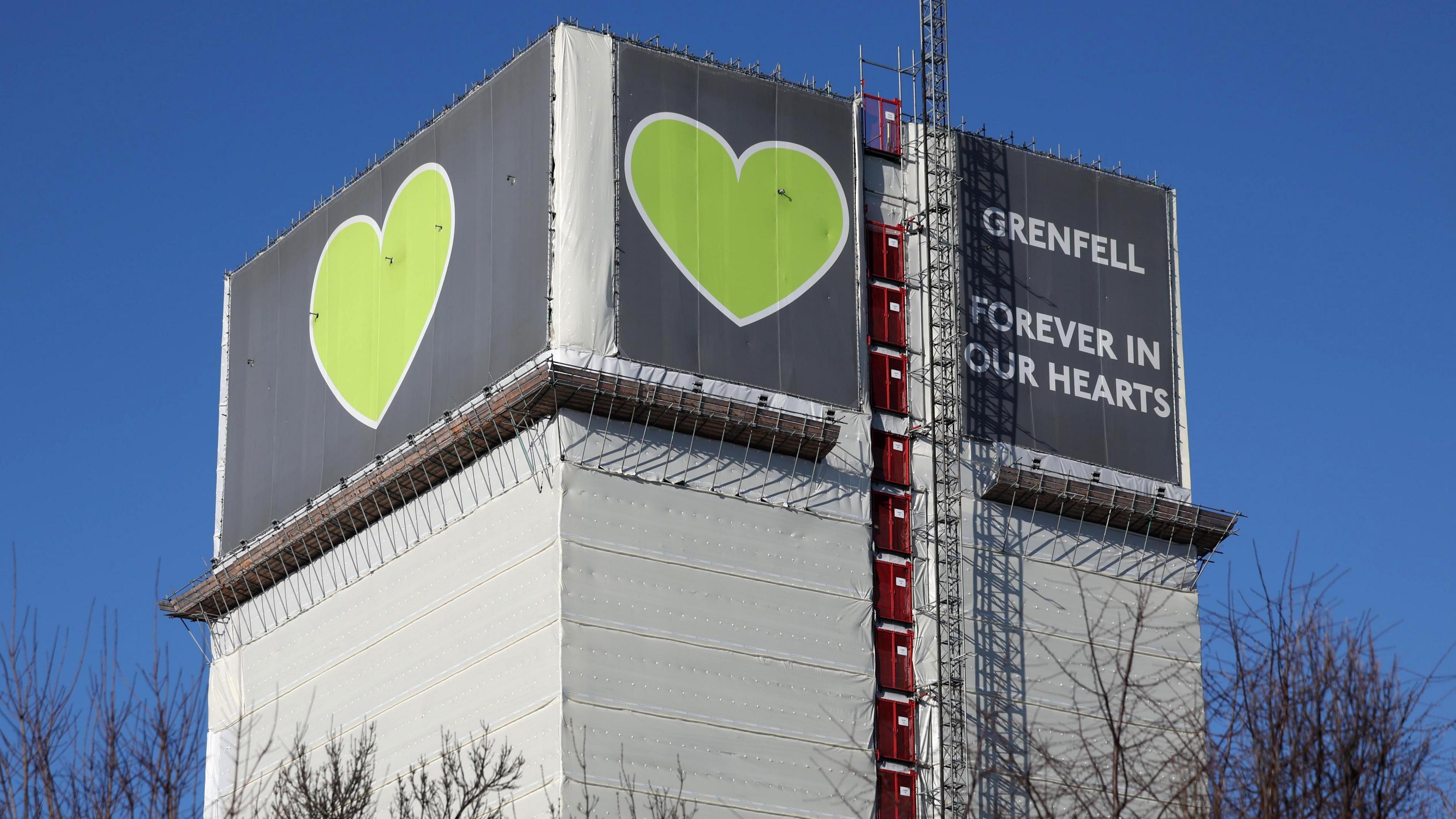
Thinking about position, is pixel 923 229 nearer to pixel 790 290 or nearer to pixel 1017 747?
pixel 790 290

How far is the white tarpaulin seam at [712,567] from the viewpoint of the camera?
74.8 metres

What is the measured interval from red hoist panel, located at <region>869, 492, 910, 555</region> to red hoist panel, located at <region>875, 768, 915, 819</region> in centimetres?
779

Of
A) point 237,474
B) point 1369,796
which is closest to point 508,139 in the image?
point 237,474

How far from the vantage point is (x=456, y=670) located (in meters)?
77.4

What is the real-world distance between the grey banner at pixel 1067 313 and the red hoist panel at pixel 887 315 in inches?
109

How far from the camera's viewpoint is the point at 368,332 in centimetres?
8694

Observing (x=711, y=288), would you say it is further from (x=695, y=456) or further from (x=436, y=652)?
(x=436, y=652)

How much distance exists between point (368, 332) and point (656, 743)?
21930 millimetres

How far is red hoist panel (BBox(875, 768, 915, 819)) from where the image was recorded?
7788 cm

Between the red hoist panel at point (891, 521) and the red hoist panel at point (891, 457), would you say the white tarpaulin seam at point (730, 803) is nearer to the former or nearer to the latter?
the red hoist panel at point (891, 521)

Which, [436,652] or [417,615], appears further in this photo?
[417,615]

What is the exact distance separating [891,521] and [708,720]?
37.0 feet

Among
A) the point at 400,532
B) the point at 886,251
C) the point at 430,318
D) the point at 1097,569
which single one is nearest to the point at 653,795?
the point at 400,532

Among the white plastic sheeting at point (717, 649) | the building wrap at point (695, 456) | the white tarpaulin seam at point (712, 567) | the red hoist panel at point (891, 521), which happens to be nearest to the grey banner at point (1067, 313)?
the building wrap at point (695, 456)
